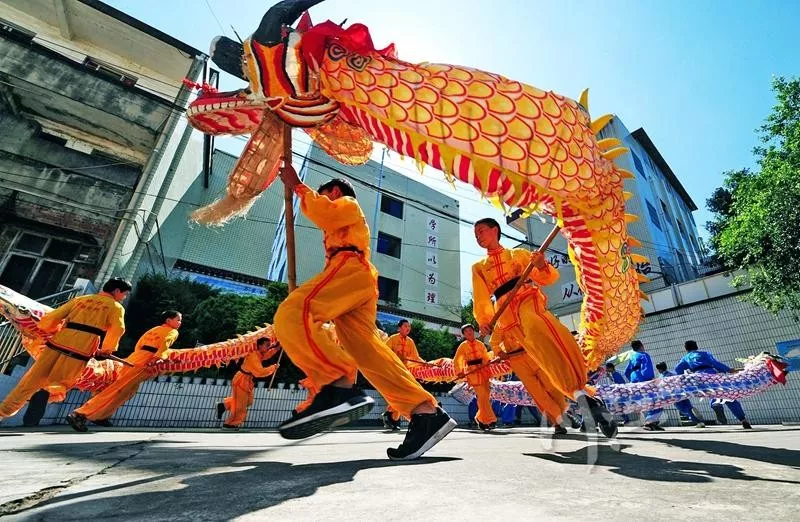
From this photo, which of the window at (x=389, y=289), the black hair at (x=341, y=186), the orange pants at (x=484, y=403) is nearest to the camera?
the black hair at (x=341, y=186)

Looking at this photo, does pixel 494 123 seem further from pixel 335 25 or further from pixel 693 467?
pixel 693 467

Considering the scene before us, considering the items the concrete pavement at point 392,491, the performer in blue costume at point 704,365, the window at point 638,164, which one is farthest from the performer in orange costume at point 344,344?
the window at point 638,164

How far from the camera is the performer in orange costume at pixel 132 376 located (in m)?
5.06

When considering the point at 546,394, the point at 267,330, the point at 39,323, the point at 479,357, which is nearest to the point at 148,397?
the point at 267,330

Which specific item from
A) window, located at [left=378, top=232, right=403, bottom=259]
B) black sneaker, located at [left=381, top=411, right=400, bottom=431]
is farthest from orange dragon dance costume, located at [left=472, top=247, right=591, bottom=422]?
window, located at [left=378, top=232, right=403, bottom=259]

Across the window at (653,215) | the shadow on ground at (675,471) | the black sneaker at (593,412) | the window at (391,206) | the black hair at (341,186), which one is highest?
the window at (391,206)

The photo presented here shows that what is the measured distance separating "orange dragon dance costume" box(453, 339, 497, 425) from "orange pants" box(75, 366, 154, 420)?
15.8 ft

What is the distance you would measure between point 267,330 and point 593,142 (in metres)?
6.01

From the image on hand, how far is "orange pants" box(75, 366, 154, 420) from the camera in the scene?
198 inches

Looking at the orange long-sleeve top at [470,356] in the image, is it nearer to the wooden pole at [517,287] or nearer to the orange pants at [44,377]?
the wooden pole at [517,287]

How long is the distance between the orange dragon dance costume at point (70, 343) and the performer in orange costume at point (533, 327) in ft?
14.1

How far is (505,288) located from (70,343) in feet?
15.5

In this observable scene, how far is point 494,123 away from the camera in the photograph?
2.48m

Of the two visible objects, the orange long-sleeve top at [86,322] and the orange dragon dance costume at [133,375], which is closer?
the orange long-sleeve top at [86,322]
